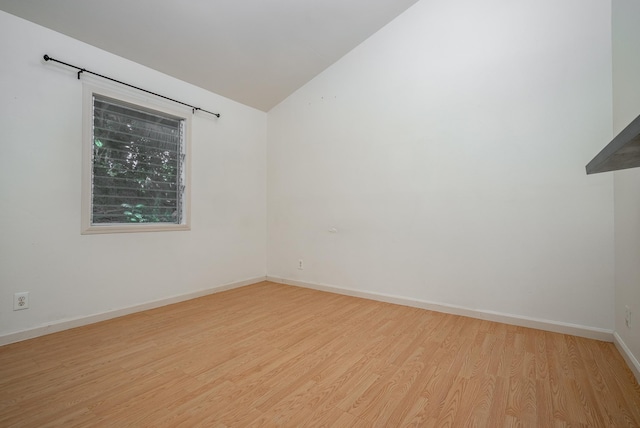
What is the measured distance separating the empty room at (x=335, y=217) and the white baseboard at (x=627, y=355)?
23 mm

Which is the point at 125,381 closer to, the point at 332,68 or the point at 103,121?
the point at 103,121

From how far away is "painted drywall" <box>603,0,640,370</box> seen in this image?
187 cm

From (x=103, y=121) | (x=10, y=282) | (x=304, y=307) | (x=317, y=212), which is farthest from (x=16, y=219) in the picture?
(x=317, y=212)

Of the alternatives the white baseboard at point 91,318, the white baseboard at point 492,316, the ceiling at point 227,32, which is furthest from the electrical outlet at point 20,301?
the white baseboard at point 492,316

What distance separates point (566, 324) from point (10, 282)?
176 inches

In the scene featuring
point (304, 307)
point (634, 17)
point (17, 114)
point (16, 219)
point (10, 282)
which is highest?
point (634, 17)

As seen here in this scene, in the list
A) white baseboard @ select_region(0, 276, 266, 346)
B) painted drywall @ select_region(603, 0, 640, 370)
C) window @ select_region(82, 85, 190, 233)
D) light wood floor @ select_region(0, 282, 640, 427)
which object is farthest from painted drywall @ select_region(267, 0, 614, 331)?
window @ select_region(82, 85, 190, 233)

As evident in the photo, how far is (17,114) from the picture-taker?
2.35m

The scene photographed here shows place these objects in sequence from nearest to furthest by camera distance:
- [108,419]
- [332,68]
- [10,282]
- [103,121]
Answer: [108,419] < [10,282] < [103,121] < [332,68]

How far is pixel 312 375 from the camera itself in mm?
1861

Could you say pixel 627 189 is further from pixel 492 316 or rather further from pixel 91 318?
pixel 91 318

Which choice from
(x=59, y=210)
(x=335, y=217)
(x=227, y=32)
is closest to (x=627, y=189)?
(x=335, y=217)

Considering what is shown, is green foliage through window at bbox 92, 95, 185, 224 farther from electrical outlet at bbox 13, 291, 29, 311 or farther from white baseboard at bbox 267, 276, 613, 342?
white baseboard at bbox 267, 276, 613, 342

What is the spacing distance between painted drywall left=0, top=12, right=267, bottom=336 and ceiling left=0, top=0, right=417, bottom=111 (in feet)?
0.62
